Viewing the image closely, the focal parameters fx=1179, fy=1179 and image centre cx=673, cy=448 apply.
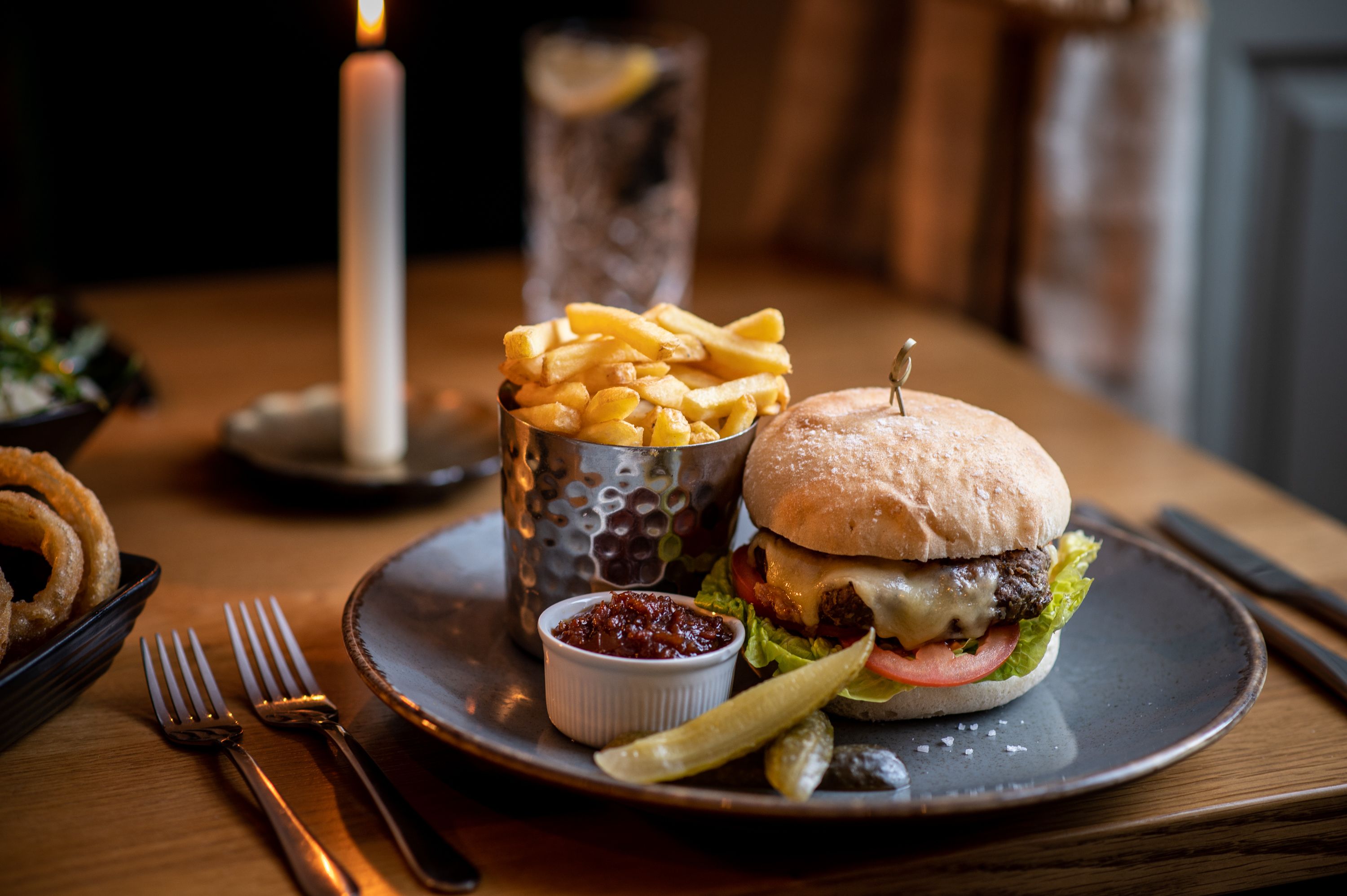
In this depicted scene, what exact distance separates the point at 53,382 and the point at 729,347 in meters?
1.13

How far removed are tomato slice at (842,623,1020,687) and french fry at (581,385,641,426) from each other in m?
0.37

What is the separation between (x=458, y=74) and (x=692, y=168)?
2217mm

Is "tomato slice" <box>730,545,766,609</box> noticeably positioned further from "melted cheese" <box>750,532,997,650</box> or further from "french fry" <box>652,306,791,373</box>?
"french fry" <box>652,306,791,373</box>

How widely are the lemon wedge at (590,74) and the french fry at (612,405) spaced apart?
1.73m

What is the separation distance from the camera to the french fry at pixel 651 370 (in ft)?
4.61

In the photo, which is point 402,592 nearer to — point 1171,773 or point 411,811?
point 411,811

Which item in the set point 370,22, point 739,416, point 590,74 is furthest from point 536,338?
point 590,74

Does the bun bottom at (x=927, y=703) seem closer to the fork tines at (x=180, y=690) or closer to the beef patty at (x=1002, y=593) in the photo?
→ the beef patty at (x=1002, y=593)

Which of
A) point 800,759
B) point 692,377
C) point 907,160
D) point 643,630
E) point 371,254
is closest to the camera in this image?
point 800,759

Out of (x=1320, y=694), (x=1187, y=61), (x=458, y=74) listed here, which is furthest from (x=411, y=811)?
(x=458, y=74)

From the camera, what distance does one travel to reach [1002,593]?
137 cm

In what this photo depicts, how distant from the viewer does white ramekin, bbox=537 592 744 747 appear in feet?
4.01

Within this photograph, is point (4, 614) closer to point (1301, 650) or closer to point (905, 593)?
point (905, 593)

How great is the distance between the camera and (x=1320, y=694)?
146cm
